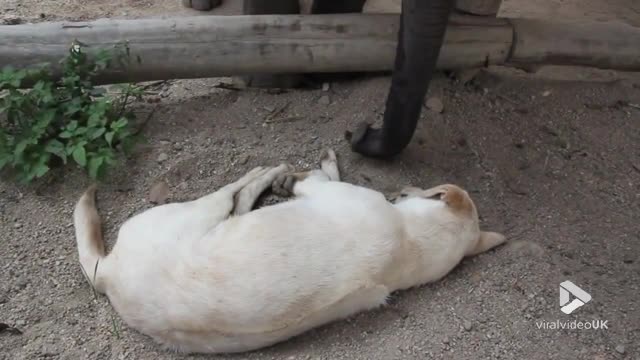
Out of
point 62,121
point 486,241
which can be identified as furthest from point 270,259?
point 62,121

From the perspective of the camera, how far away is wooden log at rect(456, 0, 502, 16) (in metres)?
3.67

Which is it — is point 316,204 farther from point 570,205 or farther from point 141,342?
point 570,205

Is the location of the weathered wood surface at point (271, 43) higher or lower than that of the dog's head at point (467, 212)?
higher

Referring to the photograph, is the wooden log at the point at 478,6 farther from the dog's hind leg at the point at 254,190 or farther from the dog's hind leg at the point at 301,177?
the dog's hind leg at the point at 254,190

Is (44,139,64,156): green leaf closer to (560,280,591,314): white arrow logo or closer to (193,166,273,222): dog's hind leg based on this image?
(193,166,273,222): dog's hind leg

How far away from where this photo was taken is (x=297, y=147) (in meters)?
3.46

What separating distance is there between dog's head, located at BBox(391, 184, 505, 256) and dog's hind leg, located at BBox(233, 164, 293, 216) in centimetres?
67

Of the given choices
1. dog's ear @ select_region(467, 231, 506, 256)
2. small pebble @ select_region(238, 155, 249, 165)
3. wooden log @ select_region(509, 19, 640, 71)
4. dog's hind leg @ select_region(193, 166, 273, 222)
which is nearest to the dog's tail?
dog's hind leg @ select_region(193, 166, 273, 222)

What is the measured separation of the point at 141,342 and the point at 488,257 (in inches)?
55.3

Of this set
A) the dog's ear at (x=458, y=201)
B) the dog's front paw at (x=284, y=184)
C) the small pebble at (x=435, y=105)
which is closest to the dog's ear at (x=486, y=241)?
the dog's ear at (x=458, y=201)

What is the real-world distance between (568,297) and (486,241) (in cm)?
38

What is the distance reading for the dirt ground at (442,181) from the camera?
2.59 m

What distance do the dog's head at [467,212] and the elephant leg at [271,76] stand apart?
4.11 feet

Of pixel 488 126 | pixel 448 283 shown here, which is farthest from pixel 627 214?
pixel 448 283
